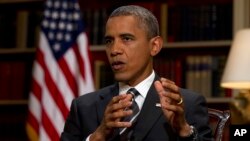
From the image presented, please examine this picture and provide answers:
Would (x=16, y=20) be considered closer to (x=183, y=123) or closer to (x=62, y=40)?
(x=62, y=40)

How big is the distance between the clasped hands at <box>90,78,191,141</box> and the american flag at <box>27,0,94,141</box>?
A: 1.28m

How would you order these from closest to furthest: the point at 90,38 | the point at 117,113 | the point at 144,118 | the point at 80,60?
the point at 117,113 < the point at 144,118 < the point at 80,60 < the point at 90,38

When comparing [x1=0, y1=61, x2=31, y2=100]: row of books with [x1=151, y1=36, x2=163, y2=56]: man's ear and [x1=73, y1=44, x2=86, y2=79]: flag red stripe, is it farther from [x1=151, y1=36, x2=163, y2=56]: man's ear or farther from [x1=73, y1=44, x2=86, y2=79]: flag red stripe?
[x1=151, y1=36, x2=163, y2=56]: man's ear

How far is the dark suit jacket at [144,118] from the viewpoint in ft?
4.76

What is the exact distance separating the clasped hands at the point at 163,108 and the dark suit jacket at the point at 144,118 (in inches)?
2.6

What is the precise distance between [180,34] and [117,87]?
4.66 ft

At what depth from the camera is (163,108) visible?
1316 mm

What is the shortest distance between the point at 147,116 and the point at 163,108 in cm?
17

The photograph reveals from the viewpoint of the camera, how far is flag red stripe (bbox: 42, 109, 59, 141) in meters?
2.56

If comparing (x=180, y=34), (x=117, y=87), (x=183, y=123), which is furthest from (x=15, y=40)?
(x=183, y=123)

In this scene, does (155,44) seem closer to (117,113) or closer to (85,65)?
(117,113)

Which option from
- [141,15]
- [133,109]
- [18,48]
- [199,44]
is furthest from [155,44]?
[18,48]

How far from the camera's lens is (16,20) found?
3.28 metres

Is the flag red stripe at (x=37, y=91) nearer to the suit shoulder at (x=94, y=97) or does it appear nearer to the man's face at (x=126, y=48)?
the suit shoulder at (x=94, y=97)
